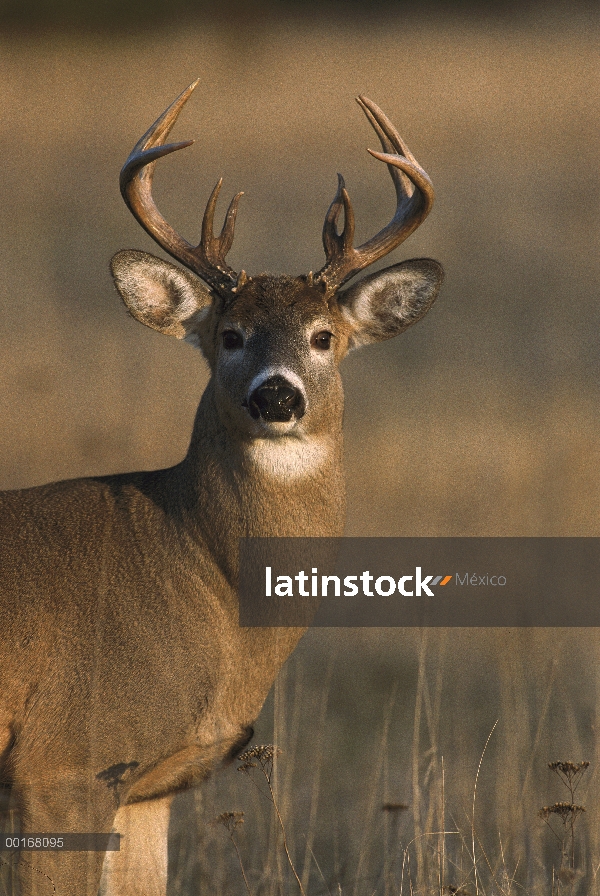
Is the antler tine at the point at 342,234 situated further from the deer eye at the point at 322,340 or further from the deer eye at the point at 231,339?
the deer eye at the point at 231,339

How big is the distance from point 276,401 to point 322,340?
65 centimetres

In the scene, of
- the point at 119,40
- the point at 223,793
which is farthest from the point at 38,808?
the point at 119,40

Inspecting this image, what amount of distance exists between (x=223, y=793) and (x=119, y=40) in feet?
50.0

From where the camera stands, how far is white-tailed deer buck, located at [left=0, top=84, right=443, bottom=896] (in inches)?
194

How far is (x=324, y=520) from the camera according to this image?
5488 mm

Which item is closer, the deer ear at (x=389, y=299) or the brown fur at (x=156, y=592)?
the brown fur at (x=156, y=592)

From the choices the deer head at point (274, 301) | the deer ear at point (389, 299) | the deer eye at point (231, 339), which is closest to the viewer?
the deer head at point (274, 301)

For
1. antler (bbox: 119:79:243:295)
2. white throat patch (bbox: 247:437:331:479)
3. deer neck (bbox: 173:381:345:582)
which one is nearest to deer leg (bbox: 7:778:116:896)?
deer neck (bbox: 173:381:345:582)

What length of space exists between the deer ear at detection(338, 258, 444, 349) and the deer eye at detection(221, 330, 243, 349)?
0.55m

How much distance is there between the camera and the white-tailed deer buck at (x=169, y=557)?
4930 mm

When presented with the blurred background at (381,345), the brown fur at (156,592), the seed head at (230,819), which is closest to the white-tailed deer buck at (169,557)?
the brown fur at (156,592)

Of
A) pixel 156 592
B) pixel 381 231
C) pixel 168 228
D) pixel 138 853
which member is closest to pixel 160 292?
pixel 168 228

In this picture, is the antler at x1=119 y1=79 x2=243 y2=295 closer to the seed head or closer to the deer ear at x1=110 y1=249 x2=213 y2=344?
the deer ear at x1=110 y1=249 x2=213 y2=344

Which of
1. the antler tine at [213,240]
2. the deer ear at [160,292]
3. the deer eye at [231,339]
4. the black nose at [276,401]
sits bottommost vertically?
the black nose at [276,401]
